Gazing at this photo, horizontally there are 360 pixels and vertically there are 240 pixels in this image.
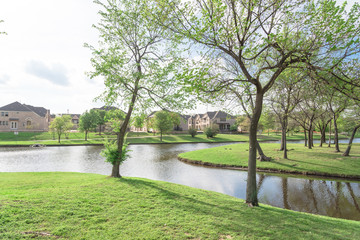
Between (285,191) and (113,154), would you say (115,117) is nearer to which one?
(113,154)

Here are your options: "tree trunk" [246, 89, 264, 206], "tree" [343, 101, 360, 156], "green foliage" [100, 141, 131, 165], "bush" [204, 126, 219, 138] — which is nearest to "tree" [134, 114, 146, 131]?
"green foliage" [100, 141, 131, 165]

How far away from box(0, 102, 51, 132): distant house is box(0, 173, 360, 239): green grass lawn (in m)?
72.6

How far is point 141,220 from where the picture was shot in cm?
637

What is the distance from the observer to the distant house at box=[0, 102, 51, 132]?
6500cm

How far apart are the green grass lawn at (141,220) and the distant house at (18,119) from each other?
72.6 m

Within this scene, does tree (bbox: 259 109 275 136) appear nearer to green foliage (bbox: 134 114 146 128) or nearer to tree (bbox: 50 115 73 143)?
green foliage (bbox: 134 114 146 128)

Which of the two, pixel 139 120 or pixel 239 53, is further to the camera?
pixel 139 120

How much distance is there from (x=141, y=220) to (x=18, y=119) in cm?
8024

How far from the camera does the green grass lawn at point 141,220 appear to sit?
5.39 m

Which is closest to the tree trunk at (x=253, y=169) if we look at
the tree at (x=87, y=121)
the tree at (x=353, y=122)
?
the tree at (x=353, y=122)

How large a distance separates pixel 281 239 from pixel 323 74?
6.01m

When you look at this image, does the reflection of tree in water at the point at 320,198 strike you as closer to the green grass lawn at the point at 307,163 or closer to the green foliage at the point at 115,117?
the green grass lawn at the point at 307,163

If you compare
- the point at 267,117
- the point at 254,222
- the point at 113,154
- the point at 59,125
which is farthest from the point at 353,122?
the point at 59,125

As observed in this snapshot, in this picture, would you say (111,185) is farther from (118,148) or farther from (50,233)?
(50,233)
